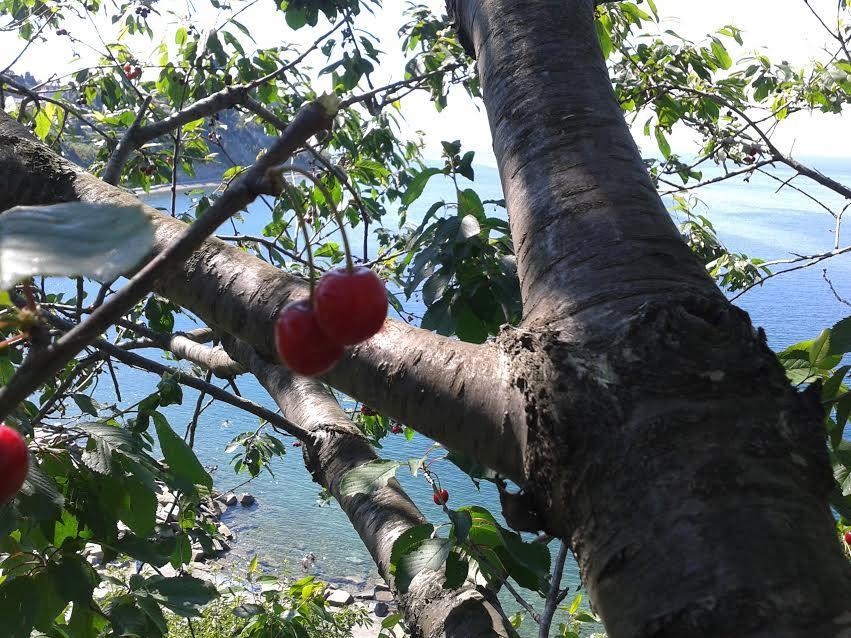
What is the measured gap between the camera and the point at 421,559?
1.08m

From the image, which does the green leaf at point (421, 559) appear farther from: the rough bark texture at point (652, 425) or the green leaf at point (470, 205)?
the green leaf at point (470, 205)

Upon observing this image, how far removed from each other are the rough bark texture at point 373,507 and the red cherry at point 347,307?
746 millimetres

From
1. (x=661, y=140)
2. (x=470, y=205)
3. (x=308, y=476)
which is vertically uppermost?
(x=308, y=476)

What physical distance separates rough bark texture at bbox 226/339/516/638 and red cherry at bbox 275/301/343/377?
72 centimetres

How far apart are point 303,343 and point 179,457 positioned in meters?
0.68

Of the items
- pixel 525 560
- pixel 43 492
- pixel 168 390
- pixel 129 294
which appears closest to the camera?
pixel 129 294

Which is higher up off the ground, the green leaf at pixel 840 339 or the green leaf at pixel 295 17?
the green leaf at pixel 295 17

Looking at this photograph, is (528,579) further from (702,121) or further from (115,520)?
(702,121)

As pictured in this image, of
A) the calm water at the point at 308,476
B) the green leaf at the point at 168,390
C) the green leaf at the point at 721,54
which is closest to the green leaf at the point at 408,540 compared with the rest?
the green leaf at the point at 168,390

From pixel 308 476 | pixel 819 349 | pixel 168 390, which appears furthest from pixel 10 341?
pixel 308 476

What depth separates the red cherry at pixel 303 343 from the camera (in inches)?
22.8

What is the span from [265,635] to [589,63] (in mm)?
1963

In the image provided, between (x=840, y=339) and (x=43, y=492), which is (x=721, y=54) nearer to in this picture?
(x=840, y=339)

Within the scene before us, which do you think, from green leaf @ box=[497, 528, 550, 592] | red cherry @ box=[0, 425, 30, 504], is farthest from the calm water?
red cherry @ box=[0, 425, 30, 504]
